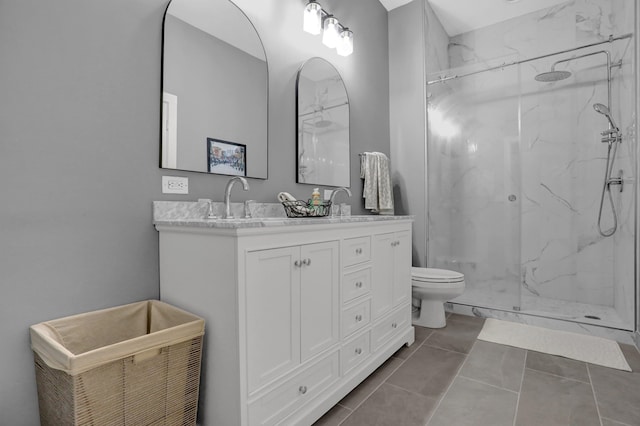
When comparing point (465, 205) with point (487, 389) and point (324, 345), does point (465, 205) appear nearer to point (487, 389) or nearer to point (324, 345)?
point (487, 389)

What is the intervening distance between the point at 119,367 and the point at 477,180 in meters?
3.32

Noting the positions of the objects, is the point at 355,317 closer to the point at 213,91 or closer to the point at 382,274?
the point at 382,274

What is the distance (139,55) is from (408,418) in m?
1.97

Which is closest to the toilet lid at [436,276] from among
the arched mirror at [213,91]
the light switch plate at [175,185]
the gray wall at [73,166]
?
the arched mirror at [213,91]

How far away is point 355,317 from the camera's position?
1.69 metres

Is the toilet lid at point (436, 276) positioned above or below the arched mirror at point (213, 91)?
below

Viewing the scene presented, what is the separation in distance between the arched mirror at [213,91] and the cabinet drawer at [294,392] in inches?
40.9

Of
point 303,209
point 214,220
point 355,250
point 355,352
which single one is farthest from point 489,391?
point 214,220

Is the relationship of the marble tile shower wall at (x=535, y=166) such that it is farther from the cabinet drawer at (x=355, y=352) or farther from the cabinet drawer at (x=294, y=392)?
the cabinet drawer at (x=294, y=392)

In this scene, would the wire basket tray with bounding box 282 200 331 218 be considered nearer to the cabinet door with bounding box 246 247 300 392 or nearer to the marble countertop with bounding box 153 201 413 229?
the marble countertop with bounding box 153 201 413 229

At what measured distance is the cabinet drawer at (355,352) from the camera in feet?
5.27

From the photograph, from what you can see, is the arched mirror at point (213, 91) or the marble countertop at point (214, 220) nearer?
the marble countertop at point (214, 220)

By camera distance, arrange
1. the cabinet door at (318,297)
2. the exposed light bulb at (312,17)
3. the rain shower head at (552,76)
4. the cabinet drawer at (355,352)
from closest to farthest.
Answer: the cabinet door at (318,297), the cabinet drawer at (355,352), the exposed light bulb at (312,17), the rain shower head at (552,76)

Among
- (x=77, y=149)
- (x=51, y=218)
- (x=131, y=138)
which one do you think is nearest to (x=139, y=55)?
(x=131, y=138)
